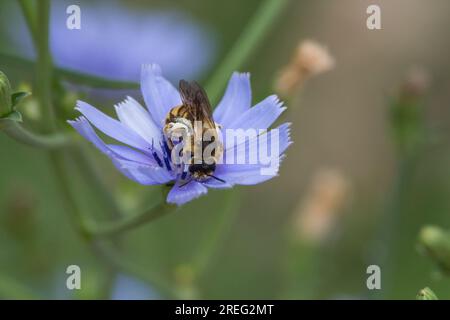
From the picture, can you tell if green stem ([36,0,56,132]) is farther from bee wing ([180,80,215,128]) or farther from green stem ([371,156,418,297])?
green stem ([371,156,418,297])

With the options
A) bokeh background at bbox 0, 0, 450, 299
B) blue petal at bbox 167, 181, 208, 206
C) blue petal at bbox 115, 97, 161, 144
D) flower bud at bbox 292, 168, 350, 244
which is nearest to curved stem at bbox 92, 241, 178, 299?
bokeh background at bbox 0, 0, 450, 299

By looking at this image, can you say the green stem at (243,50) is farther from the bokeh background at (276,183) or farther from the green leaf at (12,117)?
the green leaf at (12,117)

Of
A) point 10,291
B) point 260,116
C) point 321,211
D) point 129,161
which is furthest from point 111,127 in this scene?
point 321,211

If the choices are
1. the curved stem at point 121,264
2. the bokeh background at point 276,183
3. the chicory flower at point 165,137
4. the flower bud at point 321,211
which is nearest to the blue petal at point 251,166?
the chicory flower at point 165,137

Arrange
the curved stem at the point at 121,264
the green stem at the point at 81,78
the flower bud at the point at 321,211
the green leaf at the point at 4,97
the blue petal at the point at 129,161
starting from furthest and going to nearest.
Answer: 1. the flower bud at the point at 321,211
2. the curved stem at the point at 121,264
3. the green stem at the point at 81,78
4. the green leaf at the point at 4,97
5. the blue petal at the point at 129,161
